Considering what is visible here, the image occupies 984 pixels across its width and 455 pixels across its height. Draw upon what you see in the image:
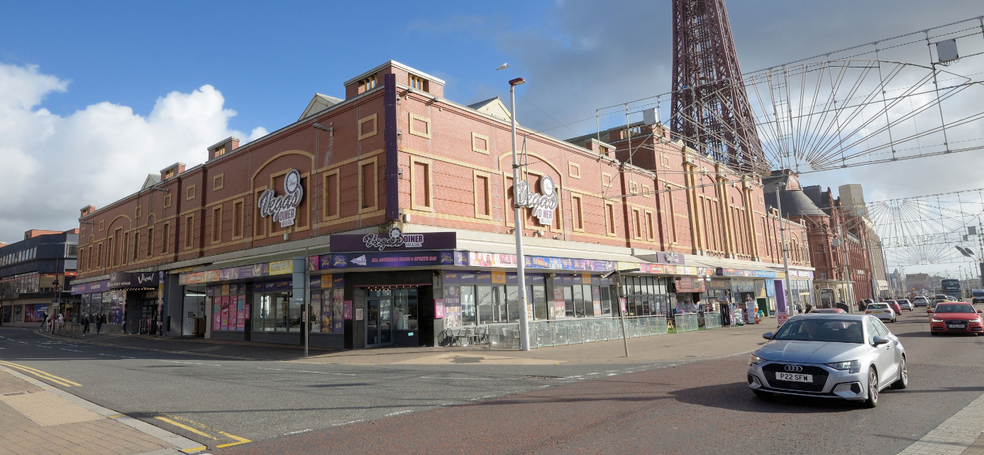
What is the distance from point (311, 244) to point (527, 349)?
36.4 ft

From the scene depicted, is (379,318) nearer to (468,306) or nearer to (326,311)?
(326,311)

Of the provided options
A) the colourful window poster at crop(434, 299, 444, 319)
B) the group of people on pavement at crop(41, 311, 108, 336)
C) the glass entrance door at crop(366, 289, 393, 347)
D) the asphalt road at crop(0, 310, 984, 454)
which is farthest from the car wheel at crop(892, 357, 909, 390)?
the group of people on pavement at crop(41, 311, 108, 336)

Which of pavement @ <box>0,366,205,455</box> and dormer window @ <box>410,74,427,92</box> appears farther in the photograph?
dormer window @ <box>410,74,427,92</box>

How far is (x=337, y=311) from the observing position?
2217cm

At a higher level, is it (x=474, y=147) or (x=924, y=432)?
(x=474, y=147)

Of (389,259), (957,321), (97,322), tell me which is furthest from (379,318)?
(97,322)

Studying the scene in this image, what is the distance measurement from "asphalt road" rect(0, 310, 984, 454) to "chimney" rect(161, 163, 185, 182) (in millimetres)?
26395

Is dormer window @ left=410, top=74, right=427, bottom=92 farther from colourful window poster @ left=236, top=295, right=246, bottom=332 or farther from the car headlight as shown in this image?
the car headlight

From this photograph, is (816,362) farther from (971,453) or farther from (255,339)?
(255,339)

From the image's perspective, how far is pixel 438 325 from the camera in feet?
70.2

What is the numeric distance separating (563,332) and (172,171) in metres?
31.1

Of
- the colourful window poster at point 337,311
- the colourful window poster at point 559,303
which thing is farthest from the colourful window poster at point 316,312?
the colourful window poster at point 559,303

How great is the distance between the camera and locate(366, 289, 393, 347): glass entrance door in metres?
21.8

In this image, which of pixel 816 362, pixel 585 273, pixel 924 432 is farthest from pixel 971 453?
pixel 585 273
